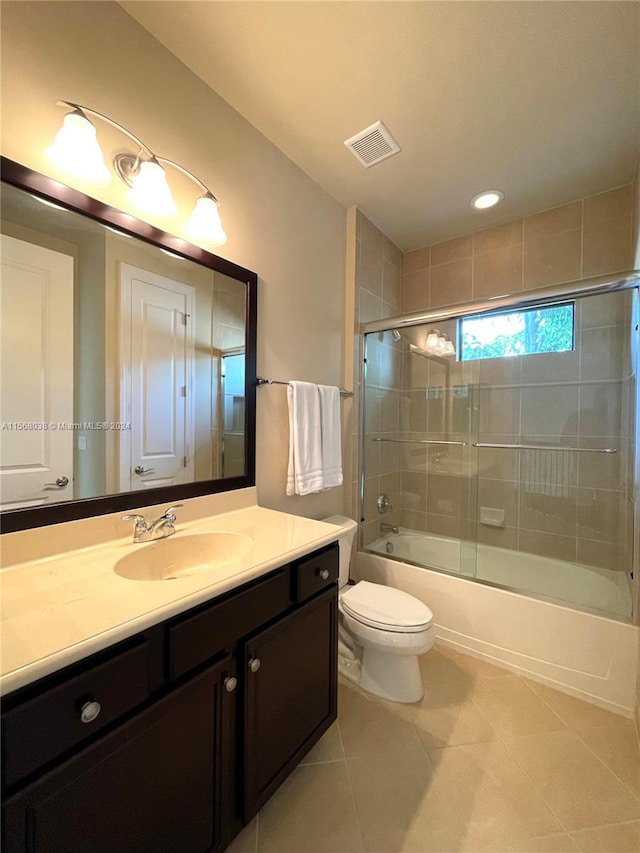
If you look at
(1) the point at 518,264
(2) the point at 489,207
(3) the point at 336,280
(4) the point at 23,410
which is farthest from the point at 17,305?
(1) the point at 518,264

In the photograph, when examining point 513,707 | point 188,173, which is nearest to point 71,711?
point 188,173

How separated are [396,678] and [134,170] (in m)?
2.29

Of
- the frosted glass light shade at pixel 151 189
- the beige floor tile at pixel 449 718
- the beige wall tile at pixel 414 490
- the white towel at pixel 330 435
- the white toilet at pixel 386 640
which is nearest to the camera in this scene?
the frosted glass light shade at pixel 151 189

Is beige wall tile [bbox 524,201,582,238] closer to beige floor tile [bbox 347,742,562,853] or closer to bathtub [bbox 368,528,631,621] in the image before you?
bathtub [bbox 368,528,631,621]

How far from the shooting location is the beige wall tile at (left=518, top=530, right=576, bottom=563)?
7.27 ft

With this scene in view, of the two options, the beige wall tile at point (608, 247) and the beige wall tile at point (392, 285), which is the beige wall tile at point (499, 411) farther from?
the beige wall tile at point (392, 285)

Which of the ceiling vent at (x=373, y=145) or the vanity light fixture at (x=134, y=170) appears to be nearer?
the vanity light fixture at (x=134, y=170)

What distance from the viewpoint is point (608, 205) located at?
2066 millimetres

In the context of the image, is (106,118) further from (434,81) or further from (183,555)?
(183,555)

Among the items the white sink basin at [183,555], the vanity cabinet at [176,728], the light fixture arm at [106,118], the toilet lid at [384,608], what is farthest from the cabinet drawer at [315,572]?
the light fixture arm at [106,118]

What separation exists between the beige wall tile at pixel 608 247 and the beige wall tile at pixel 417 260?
3.29 ft

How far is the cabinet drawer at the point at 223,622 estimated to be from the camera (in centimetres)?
79

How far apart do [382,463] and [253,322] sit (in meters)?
1.47

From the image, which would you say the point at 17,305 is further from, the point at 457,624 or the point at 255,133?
the point at 457,624
